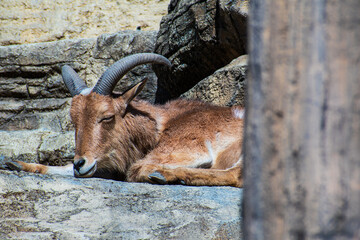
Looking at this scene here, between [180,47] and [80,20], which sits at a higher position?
[80,20]

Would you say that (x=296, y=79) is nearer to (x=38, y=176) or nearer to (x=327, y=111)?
(x=327, y=111)

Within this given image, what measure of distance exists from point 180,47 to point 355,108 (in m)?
4.91

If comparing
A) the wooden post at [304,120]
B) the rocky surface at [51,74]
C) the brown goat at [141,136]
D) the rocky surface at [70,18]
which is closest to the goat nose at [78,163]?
the brown goat at [141,136]

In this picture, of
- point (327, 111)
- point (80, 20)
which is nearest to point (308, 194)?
point (327, 111)

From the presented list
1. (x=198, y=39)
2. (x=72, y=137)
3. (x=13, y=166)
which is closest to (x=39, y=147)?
(x=72, y=137)

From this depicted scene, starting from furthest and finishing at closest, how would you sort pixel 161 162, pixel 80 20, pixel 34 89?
pixel 80 20
pixel 34 89
pixel 161 162

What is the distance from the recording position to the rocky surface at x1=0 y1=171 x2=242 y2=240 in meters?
2.83

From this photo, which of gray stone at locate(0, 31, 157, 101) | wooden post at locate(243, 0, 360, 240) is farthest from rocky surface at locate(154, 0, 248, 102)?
wooden post at locate(243, 0, 360, 240)

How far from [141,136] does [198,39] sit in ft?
4.94

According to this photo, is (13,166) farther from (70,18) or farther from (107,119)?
(70,18)

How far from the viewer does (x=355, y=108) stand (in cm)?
123

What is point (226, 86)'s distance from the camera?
5.55 m

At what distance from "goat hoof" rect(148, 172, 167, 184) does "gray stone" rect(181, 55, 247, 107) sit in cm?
173

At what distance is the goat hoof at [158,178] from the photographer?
3.93m
